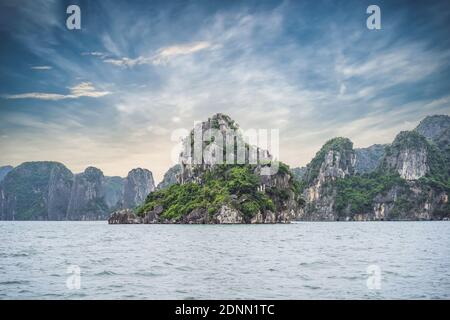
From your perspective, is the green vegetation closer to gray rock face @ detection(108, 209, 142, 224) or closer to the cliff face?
the cliff face

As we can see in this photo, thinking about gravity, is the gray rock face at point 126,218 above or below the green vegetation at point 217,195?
below

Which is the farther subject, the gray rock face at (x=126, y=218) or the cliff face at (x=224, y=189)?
the gray rock face at (x=126, y=218)

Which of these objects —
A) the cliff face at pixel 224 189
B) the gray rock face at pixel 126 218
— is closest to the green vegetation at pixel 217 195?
the cliff face at pixel 224 189

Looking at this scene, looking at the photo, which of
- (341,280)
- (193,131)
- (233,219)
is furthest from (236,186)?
(341,280)

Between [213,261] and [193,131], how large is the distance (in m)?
137

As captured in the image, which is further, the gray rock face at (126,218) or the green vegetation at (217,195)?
the gray rock face at (126,218)

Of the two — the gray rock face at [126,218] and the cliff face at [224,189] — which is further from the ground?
the cliff face at [224,189]

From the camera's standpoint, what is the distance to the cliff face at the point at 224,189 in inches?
5022

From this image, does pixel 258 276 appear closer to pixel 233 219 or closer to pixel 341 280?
pixel 341 280

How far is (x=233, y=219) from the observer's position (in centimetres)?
12306

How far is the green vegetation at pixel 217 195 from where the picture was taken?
127562mm

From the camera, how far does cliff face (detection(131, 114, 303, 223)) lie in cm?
12756

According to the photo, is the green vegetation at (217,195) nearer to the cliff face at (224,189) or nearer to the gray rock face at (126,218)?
the cliff face at (224,189)
